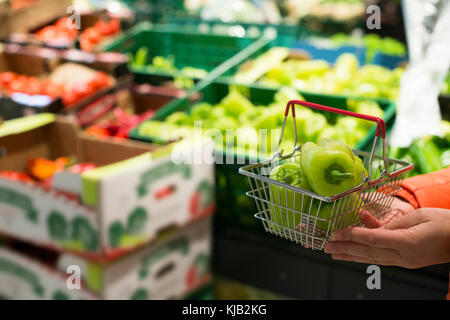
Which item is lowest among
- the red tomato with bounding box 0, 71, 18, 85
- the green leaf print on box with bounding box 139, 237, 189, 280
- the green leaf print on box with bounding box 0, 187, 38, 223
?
the green leaf print on box with bounding box 139, 237, 189, 280

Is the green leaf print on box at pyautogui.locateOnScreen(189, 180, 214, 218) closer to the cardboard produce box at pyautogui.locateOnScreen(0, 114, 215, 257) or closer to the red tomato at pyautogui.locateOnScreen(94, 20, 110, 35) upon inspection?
the cardboard produce box at pyautogui.locateOnScreen(0, 114, 215, 257)

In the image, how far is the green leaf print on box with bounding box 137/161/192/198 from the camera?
2.02 metres

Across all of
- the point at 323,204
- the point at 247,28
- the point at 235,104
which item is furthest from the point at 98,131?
the point at 323,204

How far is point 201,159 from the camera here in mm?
2217

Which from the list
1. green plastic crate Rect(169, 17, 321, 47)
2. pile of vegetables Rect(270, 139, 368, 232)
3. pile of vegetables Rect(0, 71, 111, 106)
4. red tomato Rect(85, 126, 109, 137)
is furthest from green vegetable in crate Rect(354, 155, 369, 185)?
green plastic crate Rect(169, 17, 321, 47)

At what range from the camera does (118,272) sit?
2.08 meters

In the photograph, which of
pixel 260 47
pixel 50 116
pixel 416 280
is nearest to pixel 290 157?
pixel 416 280

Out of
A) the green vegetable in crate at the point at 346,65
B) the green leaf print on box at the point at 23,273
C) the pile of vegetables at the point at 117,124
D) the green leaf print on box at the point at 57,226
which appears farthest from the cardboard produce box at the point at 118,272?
the green vegetable in crate at the point at 346,65

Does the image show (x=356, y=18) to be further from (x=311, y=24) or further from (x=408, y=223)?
(x=408, y=223)

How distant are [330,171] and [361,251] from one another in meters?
0.17

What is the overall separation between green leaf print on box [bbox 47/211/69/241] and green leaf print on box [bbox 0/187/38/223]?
→ 0.08m

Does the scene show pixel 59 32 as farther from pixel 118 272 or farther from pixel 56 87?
pixel 118 272

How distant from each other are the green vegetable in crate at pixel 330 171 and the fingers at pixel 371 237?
8 cm

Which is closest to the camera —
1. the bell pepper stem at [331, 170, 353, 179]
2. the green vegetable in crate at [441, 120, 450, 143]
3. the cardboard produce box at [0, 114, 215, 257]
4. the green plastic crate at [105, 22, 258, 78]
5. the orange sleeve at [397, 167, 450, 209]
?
the bell pepper stem at [331, 170, 353, 179]
